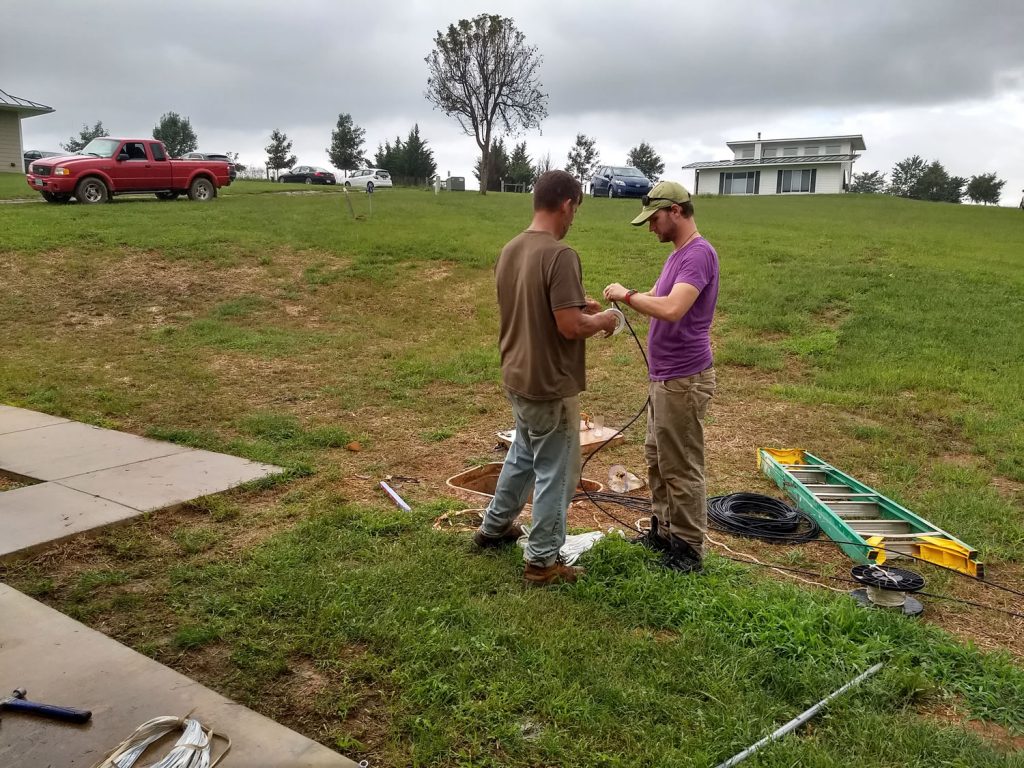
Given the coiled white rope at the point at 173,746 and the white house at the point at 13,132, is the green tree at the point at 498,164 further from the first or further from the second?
the coiled white rope at the point at 173,746

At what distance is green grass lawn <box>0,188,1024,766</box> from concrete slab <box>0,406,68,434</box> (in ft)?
0.75

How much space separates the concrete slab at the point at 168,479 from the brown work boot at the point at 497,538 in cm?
176

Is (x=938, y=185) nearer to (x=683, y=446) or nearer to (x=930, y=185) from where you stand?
(x=930, y=185)

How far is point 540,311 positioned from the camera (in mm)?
3285

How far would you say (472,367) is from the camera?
8352mm

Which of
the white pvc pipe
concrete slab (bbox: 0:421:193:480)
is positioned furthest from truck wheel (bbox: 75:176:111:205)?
the white pvc pipe

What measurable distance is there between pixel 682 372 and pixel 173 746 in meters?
2.53

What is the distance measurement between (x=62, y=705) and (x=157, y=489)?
2.28m

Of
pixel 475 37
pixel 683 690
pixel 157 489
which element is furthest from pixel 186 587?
pixel 475 37

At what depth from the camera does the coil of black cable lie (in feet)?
14.7

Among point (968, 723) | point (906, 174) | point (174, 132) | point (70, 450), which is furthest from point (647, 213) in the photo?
point (906, 174)

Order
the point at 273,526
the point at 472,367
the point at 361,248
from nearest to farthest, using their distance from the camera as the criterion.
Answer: the point at 273,526 → the point at 472,367 → the point at 361,248

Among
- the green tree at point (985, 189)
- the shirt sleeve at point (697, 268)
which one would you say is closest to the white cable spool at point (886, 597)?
the shirt sleeve at point (697, 268)

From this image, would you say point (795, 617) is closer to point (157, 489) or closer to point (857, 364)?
point (157, 489)
